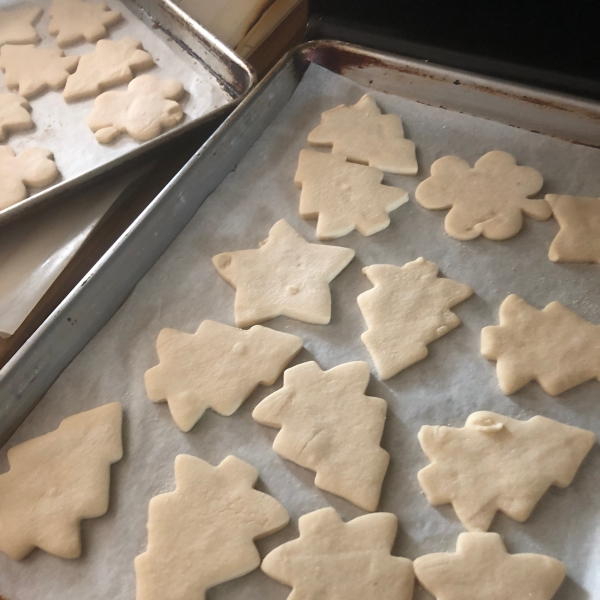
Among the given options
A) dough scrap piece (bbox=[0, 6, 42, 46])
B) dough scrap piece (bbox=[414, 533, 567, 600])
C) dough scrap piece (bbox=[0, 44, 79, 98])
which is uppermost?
dough scrap piece (bbox=[0, 6, 42, 46])

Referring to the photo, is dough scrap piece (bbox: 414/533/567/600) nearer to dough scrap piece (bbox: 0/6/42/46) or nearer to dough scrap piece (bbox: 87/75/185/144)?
dough scrap piece (bbox: 87/75/185/144)

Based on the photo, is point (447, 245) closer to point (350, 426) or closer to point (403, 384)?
point (403, 384)

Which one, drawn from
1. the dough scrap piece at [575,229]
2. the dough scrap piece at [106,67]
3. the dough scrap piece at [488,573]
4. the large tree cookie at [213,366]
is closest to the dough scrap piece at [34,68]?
the dough scrap piece at [106,67]

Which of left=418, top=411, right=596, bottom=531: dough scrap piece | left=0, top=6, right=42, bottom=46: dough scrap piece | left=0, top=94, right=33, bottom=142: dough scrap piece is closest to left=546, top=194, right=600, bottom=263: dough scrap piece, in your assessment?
left=418, top=411, right=596, bottom=531: dough scrap piece

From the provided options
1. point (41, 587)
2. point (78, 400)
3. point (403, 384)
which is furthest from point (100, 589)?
point (403, 384)

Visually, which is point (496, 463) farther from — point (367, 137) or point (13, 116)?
point (13, 116)
